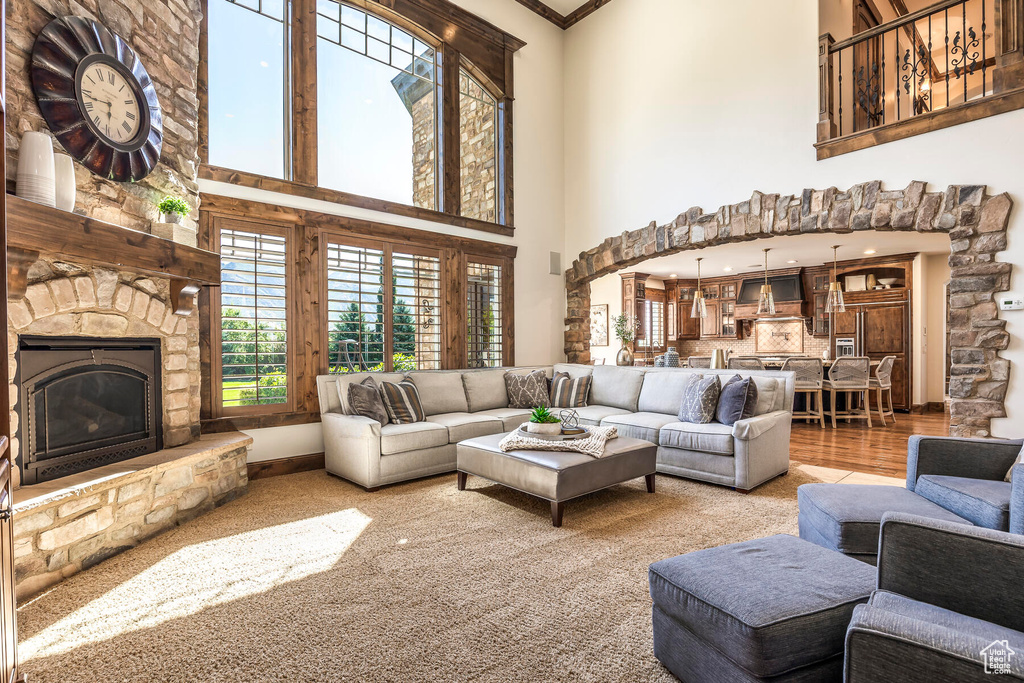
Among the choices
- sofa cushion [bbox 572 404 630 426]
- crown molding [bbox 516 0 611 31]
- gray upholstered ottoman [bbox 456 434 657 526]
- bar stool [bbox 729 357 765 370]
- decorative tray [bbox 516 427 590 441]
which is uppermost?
crown molding [bbox 516 0 611 31]

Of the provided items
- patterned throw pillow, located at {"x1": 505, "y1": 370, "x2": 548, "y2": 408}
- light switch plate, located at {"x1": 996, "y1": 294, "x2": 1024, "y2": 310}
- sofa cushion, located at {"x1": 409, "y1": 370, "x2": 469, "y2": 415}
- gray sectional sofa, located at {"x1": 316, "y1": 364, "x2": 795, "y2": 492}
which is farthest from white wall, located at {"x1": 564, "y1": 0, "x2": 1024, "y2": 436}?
sofa cushion, located at {"x1": 409, "y1": 370, "x2": 469, "y2": 415}

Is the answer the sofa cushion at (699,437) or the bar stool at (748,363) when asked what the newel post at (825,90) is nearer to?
the sofa cushion at (699,437)

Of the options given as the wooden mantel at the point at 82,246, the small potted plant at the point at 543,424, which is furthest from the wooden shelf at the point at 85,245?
the small potted plant at the point at 543,424

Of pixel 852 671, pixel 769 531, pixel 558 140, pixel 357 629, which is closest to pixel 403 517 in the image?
pixel 357 629

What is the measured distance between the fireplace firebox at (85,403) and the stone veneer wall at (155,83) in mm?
821

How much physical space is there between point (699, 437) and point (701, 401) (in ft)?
1.34

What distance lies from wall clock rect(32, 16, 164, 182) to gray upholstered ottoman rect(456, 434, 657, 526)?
2.92 meters

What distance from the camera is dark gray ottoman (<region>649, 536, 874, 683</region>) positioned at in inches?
54.1

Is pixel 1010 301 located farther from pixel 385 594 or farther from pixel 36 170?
pixel 36 170

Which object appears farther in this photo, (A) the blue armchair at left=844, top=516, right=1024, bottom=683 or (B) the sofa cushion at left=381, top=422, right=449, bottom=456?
(B) the sofa cushion at left=381, top=422, right=449, bottom=456

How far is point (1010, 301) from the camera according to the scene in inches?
150

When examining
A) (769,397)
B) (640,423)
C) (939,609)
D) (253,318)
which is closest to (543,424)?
(640,423)

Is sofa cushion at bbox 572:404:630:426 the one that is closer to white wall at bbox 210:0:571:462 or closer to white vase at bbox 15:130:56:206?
white wall at bbox 210:0:571:462

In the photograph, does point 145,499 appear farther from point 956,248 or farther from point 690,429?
point 956,248
